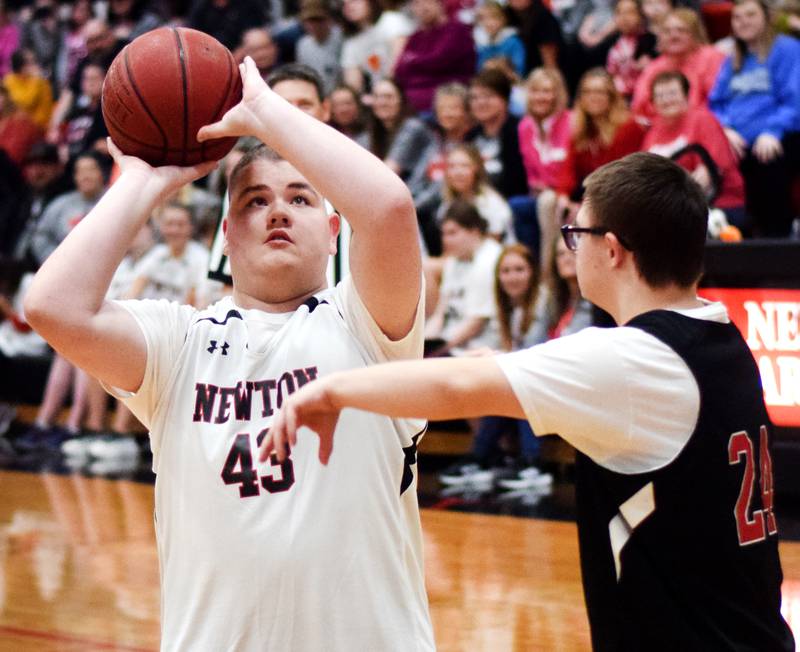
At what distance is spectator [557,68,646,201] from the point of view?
350 inches

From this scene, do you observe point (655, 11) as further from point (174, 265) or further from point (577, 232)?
point (577, 232)

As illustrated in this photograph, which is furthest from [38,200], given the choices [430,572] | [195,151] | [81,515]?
[195,151]

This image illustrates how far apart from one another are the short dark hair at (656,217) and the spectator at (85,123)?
10.4m

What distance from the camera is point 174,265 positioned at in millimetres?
9844

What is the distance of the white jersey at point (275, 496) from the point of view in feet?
8.19

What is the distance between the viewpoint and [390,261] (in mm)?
2475

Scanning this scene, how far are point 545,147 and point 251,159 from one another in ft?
22.6

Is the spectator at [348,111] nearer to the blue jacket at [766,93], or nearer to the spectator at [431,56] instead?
the spectator at [431,56]

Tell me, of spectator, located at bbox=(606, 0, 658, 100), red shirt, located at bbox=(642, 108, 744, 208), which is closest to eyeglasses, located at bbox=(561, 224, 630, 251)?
red shirt, located at bbox=(642, 108, 744, 208)

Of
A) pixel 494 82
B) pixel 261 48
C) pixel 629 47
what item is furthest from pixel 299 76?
pixel 261 48

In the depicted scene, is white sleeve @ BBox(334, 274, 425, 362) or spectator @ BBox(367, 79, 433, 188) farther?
spectator @ BBox(367, 79, 433, 188)

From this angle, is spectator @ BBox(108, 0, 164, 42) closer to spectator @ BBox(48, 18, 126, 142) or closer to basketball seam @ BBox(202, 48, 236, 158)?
spectator @ BBox(48, 18, 126, 142)

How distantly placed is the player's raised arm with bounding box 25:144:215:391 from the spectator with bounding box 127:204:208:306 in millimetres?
Answer: 7098

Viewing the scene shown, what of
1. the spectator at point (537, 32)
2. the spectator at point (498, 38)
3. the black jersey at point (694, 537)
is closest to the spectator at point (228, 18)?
the spectator at point (498, 38)
